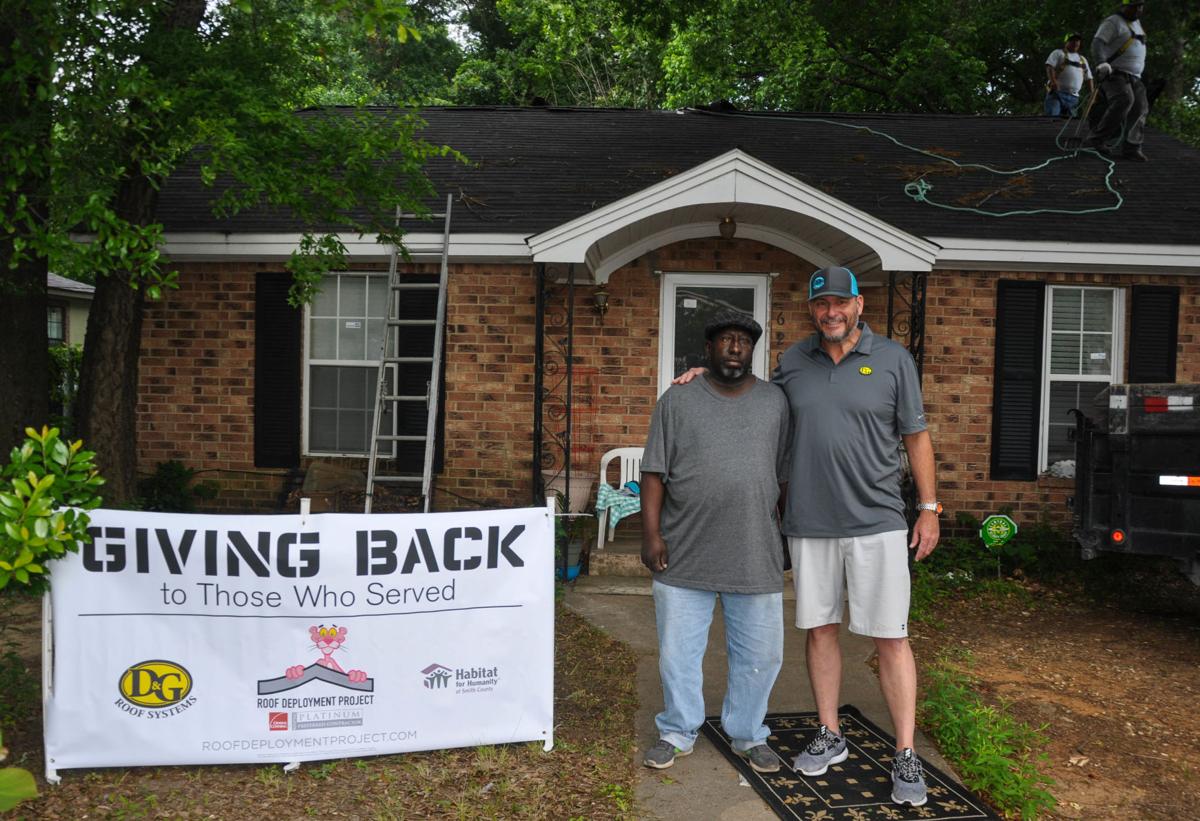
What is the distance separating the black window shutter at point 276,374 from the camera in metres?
8.20

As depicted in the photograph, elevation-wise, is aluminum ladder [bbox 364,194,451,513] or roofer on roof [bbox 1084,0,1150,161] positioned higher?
roofer on roof [bbox 1084,0,1150,161]

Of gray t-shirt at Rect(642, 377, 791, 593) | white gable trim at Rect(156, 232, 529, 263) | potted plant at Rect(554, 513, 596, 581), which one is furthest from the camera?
white gable trim at Rect(156, 232, 529, 263)

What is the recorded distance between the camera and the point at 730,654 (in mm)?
3863

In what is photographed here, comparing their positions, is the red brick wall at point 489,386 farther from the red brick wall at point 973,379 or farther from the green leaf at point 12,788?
the green leaf at point 12,788

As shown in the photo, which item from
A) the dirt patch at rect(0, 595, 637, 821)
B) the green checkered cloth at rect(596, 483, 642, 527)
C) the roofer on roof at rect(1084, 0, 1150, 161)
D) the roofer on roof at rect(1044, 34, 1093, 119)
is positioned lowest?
the dirt patch at rect(0, 595, 637, 821)

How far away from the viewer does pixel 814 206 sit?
6.73 m

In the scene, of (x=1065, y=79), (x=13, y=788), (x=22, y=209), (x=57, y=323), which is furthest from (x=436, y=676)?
(x=57, y=323)

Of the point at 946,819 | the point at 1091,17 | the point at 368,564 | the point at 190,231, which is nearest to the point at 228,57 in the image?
the point at 190,231

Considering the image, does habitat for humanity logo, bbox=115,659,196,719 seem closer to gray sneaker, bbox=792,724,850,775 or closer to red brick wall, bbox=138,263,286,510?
gray sneaker, bbox=792,724,850,775

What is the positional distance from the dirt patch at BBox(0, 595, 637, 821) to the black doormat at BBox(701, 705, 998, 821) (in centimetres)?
53

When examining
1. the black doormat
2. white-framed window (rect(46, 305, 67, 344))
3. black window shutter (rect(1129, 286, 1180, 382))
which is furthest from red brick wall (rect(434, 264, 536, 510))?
white-framed window (rect(46, 305, 67, 344))

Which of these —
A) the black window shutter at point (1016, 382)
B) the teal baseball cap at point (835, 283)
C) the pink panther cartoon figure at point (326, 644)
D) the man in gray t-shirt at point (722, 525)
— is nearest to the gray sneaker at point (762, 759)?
the man in gray t-shirt at point (722, 525)

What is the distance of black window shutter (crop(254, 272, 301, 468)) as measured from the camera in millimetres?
8203

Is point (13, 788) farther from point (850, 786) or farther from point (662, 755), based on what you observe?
point (850, 786)
